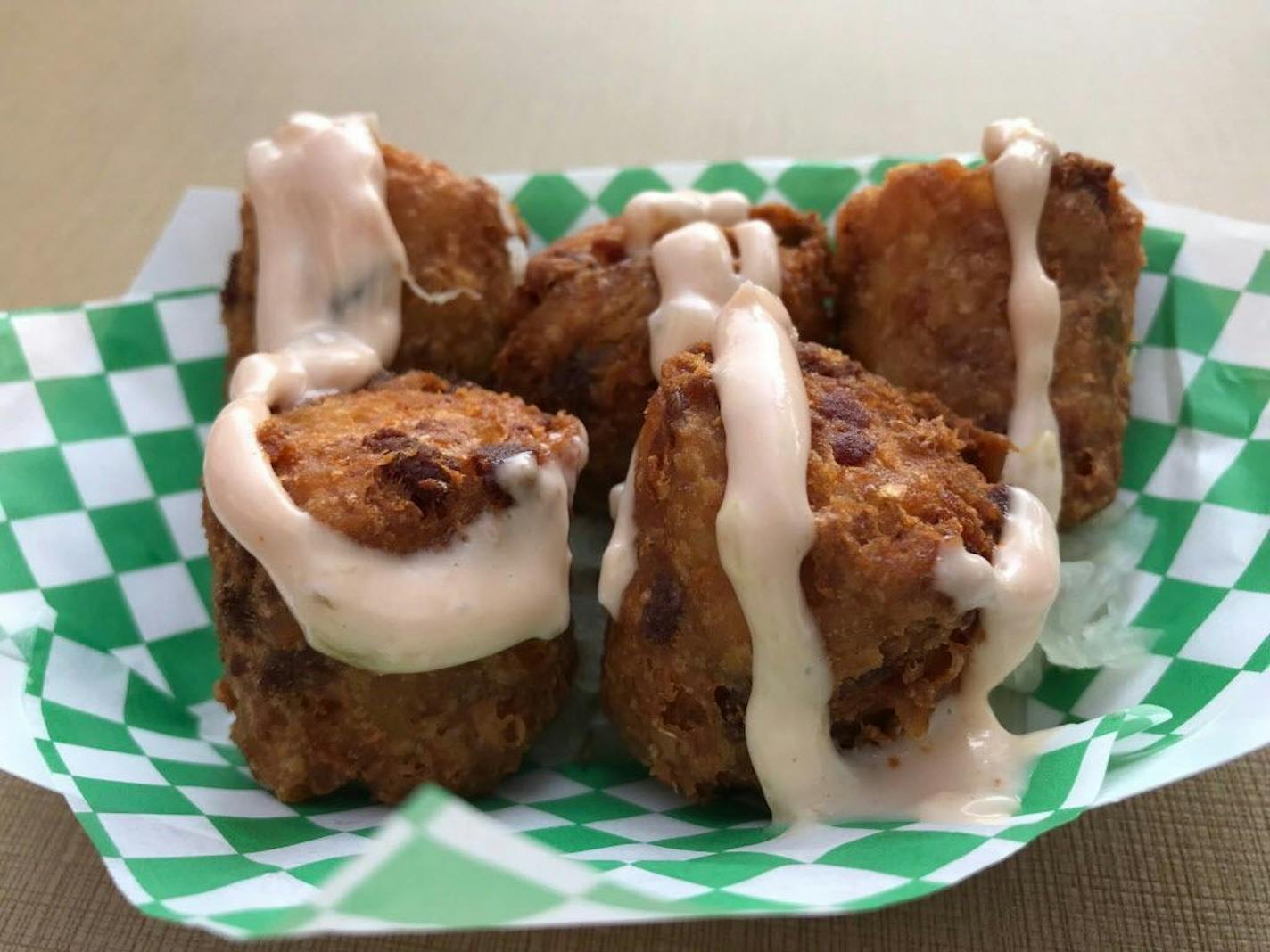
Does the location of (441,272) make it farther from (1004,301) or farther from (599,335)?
(1004,301)

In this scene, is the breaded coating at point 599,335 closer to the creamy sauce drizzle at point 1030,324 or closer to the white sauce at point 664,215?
the white sauce at point 664,215

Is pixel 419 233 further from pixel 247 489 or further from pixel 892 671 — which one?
pixel 892 671

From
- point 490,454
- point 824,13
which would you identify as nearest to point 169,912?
point 490,454

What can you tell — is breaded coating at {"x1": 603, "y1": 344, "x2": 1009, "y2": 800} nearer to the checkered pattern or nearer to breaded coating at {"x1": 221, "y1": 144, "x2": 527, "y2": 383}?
the checkered pattern

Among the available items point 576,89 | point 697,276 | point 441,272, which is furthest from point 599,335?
point 576,89

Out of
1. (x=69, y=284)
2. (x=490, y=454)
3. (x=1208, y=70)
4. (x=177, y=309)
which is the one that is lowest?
(x=69, y=284)

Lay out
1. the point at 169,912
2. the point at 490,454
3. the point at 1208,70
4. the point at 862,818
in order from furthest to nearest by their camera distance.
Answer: the point at 1208,70 < the point at 490,454 < the point at 862,818 < the point at 169,912

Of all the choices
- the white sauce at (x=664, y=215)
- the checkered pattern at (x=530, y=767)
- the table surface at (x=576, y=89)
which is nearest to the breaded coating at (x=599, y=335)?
the white sauce at (x=664, y=215)
